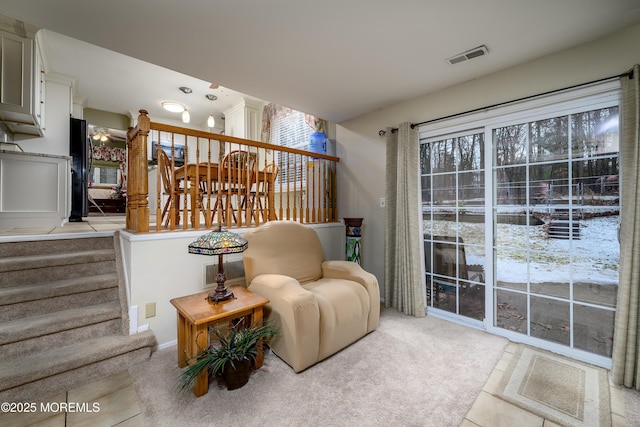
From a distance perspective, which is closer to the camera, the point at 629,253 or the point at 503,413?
the point at 503,413

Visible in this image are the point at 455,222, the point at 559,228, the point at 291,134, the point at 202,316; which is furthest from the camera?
the point at 291,134

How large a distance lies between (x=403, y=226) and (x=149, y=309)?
2613 mm

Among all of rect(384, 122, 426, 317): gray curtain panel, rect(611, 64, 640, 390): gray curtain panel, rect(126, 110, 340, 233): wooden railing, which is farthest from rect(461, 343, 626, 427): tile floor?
rect(126, 110, 340, 233): wooden railing

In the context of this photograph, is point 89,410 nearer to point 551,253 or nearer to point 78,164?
point 551,253

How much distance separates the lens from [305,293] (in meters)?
1.87

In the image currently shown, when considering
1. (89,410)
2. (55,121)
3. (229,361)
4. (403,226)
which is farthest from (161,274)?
(55,121)

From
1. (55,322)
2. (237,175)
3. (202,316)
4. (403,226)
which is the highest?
(237,175)

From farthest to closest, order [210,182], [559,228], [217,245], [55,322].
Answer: [210,182] < [559,228] < [55,322] < [217,245]

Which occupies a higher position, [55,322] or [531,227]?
[531,227]

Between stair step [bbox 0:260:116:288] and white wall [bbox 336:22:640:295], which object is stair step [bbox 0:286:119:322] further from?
white wall [bbox 336:22:640:295]

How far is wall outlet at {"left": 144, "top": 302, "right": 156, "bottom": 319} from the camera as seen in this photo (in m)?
2.09

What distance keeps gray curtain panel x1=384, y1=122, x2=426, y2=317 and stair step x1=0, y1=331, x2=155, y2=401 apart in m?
2.49

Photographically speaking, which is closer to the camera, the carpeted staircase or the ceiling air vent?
the carpeted staircase

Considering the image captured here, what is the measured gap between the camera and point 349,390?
165cm
